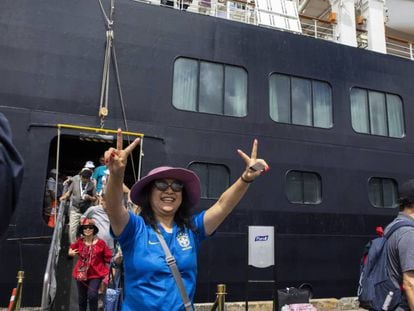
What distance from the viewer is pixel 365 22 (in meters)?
11.3

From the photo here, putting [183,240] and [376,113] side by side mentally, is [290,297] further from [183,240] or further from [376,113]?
[376,113]

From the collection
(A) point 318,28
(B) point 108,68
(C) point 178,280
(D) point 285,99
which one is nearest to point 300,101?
(D) point 285,99

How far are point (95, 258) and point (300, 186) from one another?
4.44 metres

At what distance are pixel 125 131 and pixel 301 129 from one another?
12.1 feet

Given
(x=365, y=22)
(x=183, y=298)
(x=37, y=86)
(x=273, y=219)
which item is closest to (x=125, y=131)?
(x=37, y=86)

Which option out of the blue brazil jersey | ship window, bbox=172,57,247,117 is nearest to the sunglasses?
the blue brazil jersey

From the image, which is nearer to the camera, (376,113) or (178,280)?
(178,280)

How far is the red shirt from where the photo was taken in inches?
216

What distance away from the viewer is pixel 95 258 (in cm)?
554

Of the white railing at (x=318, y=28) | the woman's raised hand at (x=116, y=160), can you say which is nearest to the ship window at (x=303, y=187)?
the white railing at (x=318, y=28)

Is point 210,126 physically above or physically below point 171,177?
above

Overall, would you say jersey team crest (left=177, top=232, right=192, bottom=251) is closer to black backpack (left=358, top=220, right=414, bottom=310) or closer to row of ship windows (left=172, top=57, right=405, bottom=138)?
black backpack (left=358, top=220, right=414, bottom=310)

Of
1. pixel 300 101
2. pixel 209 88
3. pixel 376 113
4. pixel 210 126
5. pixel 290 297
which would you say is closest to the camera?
pixel 290 297

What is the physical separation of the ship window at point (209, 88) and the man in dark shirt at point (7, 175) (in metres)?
6.46
